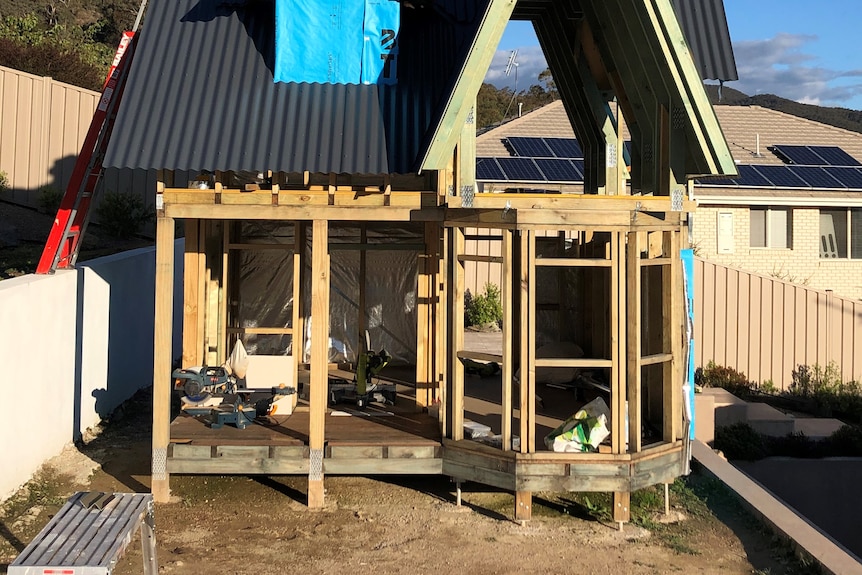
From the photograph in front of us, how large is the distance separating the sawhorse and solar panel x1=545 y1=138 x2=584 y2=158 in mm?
17114

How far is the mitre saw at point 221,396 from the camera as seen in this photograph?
396 inches

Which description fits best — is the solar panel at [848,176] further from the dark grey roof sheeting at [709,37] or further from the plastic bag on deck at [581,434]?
the plastic bag on deck at [581,434]

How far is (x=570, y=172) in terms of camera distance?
20.3 m

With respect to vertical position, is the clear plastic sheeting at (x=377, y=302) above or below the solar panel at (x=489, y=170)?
below

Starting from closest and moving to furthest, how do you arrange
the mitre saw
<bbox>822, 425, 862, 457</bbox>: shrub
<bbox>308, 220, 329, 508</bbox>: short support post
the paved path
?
the paved path, <bbox>308, 220, 329, 508</bbox>: short support post, the mitre saw, <bbox>822, 425, 862, 457</bbox>: shrub

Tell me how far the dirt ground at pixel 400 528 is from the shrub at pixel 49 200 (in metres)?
10.9

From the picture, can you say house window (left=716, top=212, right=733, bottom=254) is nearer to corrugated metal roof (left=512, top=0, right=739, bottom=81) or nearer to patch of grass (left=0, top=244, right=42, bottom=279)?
corrugated metal roof (left=512, top=0, right=739, bottom=81)

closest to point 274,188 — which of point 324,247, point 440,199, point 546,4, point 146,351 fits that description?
point 324,247

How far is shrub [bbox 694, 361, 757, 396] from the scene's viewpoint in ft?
54.6

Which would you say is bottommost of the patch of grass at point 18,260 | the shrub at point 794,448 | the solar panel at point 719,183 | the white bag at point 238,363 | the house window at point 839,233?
the shrub at point 794,448

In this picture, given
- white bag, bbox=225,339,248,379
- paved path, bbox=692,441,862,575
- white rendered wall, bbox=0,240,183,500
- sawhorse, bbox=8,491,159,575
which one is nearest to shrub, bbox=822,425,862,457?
paved path, bbox=692,441,862,575

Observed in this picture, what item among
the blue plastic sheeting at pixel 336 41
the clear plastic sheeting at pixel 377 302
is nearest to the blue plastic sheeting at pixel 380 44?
the blue plastic sheeting at pixel 336 41

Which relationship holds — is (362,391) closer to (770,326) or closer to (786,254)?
(770,326)

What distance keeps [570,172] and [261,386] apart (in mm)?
11839
